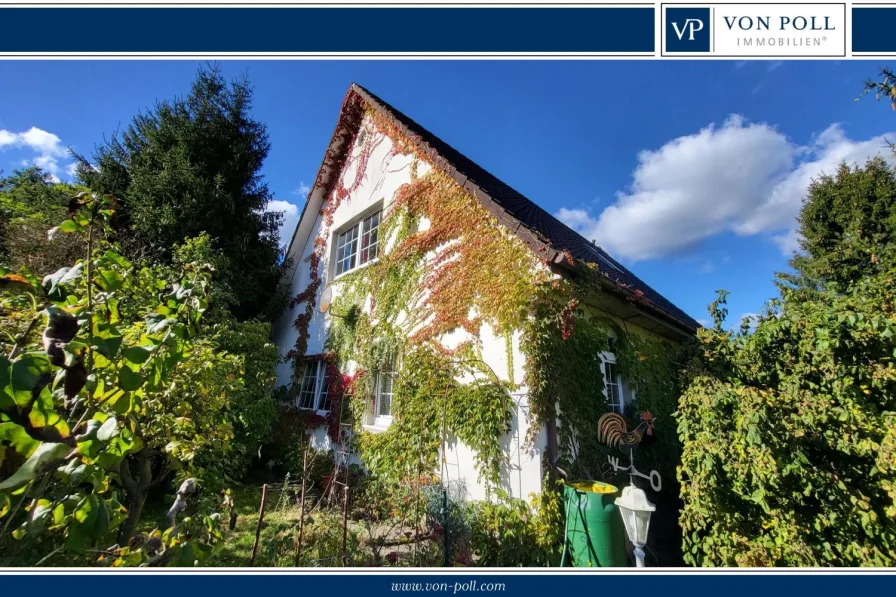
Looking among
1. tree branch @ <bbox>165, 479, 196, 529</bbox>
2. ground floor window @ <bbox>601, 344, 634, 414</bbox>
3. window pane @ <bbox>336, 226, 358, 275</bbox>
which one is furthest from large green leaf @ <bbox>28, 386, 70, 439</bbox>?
window pane @ <bbox>336, 226, 358, 275</bbox>

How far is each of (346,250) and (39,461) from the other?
9.48 metres

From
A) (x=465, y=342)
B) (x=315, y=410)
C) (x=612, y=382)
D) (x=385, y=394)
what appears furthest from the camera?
(x=315, y=410)

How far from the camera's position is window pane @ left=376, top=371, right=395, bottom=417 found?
717 centimetres

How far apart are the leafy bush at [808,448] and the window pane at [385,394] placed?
4.81m

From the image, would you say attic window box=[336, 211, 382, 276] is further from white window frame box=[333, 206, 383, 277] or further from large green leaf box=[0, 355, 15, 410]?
large green leaf box=[0, 355, 15, 410]

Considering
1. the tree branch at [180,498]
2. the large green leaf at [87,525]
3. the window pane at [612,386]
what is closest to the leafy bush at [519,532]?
the window pane at [612,386]

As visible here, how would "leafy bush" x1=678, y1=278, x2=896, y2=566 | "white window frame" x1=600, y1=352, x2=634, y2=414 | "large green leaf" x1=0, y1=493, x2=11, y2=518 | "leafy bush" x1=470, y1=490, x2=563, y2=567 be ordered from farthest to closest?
"white window frame" x1=600, y1=352, x2=634, y2=414, "leafy bush" x1=470, y1=490, x2=563, y2=567, "leafy bush" x1=678, y1=278, x2=896, y2=566, "large green leaf" x1=0, y1=493, x2=11, y2=518

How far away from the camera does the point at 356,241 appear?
9.72m

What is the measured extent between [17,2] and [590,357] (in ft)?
21.7

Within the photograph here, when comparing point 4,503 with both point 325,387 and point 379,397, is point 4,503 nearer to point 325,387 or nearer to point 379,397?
point 379,397

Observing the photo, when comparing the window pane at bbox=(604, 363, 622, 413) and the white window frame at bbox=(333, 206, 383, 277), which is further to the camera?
the white window frame at bbox=(333, 206, 383, 277)

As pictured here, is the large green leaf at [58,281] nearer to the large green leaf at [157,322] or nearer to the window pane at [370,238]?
the large green leaf at [157,322]

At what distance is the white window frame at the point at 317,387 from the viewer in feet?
29.4
